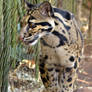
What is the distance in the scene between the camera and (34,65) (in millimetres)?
4301

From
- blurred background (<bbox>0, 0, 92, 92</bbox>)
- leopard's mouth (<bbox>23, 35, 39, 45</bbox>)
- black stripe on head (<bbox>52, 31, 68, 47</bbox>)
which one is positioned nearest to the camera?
leopard's mouth (<bbox>23, 35, 39, 45</bbox>)

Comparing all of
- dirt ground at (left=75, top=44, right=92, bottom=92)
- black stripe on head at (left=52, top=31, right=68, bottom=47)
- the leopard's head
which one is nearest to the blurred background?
dirt ground at (left=75, top=44, right=92, bottom=92)

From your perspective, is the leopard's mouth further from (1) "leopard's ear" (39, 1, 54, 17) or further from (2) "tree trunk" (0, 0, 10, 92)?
(2) "tree trunk" (0, 0, 10, 92)

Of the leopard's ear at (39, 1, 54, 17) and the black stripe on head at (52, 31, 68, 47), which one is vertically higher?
the leopard's ear at (39, 1, 54, 17)

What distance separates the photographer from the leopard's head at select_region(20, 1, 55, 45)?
2.57 meters

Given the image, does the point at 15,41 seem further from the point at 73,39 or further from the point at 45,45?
the point at 73,39

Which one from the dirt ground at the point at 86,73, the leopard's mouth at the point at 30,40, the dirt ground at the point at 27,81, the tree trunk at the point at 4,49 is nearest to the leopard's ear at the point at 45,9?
the leopard's mouth at the point at 30,40

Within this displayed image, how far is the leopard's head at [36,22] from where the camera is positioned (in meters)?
2.57

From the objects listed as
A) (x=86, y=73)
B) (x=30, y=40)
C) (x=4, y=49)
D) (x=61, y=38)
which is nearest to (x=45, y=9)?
(x=30, y=40)

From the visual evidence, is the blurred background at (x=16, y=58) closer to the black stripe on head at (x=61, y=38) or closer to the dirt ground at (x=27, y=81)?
the dirt ground at (x=27, y=81)

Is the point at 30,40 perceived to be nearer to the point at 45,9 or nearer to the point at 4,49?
the point at 45,9

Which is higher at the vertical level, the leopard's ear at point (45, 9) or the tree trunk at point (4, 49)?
the leopard's ear at point (45, 9)

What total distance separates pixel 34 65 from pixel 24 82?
0.40 m

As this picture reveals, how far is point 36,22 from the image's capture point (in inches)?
103
